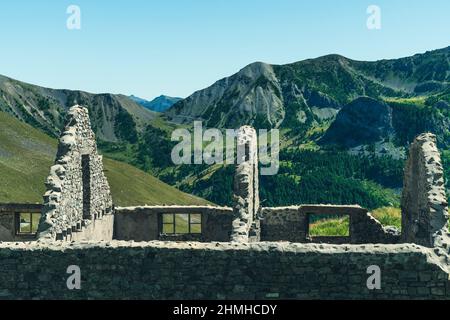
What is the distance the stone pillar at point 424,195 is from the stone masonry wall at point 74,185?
1179 centimetres

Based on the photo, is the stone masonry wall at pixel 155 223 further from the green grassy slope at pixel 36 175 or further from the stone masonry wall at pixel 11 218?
the green grassy slope at pixel 36 175

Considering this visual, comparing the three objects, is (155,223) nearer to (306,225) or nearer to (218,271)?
(306,225)

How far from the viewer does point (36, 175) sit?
82875 mm

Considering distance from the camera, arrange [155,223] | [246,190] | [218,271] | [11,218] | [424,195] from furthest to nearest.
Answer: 1. [11,218]
2. [155,223]
3. [246,190]
4. [424,195]
5. [218,271]

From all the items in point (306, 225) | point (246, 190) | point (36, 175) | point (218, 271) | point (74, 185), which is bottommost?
point (36, 175)

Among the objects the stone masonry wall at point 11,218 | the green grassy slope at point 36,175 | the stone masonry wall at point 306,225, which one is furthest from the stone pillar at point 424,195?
the green grassy slope at point 36,175

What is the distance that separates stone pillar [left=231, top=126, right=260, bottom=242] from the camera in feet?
64.6

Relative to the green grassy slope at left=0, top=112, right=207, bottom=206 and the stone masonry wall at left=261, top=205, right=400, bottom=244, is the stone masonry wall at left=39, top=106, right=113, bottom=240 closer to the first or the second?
the stone masonry wall at left=261, top=205, right=400, bottom=244

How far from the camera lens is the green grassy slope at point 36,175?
240ft

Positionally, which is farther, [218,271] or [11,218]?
[11,218]

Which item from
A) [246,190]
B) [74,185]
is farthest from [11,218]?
[246,190]

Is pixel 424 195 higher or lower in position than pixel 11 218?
higher

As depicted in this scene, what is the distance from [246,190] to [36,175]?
225ft

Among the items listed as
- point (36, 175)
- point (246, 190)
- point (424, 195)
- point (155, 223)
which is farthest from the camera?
point (36, 175)
